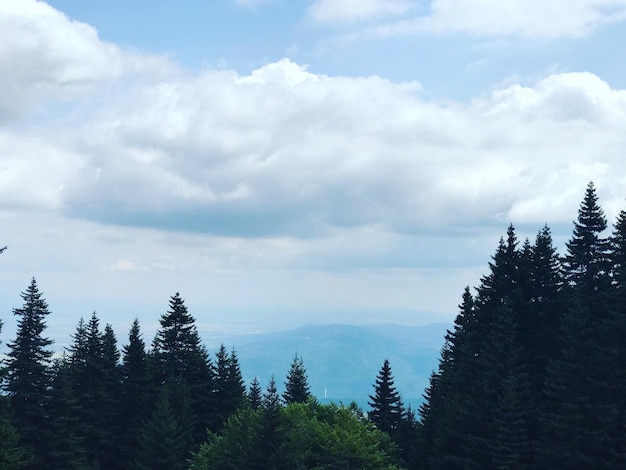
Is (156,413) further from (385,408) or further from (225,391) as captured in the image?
(385,408)

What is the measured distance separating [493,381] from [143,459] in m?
30.5

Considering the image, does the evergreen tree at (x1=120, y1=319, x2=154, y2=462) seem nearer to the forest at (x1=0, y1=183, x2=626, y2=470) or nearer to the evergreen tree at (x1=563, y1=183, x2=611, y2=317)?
the forest at (x1=0, y1=183, x2=626, y2=470)

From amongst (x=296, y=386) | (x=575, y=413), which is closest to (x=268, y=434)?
(x=575, y=413)

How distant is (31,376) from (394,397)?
40071 millimetres

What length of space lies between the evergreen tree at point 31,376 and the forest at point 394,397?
0.11 metres

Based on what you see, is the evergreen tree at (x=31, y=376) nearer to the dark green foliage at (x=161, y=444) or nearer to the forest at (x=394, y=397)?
the forest at (x=394, y=397)

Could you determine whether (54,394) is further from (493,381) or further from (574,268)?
(574,268)

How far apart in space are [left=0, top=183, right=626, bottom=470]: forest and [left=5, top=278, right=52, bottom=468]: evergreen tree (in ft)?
0.35

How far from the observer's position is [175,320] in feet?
240

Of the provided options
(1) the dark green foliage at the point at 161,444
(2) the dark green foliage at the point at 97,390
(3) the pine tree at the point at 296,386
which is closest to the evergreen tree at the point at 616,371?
(1) the dark green foliage at the point at 161,444

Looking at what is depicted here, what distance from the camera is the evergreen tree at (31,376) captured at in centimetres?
5241

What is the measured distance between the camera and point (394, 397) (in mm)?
75812

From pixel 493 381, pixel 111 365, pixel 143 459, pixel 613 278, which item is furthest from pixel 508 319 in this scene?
pixel 111 365

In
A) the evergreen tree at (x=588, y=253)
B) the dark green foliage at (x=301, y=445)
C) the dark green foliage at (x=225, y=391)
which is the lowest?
the dark green foliage at (x=301, y=445)
